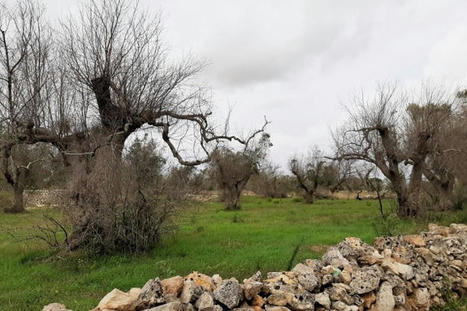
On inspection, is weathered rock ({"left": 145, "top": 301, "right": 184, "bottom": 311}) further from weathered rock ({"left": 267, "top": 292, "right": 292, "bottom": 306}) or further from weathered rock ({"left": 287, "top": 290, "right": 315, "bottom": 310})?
weathered rock ({"left": 287, "top": 290, "right": 315, "bottom": 310})

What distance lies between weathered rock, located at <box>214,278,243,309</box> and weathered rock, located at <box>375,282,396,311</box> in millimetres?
2126

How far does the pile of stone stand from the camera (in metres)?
3.99

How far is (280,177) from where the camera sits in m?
46.1

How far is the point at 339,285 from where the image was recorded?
493 cm

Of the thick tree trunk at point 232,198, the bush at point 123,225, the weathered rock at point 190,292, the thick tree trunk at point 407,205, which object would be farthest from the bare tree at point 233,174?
the weathered rock at point 190,292

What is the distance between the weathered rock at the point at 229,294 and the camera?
4.04 metres

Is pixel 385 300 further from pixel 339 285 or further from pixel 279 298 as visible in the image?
pixel 279 298

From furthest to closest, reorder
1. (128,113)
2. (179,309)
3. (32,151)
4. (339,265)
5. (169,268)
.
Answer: (32,151) < (128,113) < (169,268) < (339,265) < (179,309)

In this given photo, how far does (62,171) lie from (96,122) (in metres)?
1.55

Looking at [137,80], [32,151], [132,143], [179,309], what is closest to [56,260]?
[132,143]

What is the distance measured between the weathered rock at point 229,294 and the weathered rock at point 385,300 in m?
2.13

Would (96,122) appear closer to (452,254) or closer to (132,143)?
(132,143)

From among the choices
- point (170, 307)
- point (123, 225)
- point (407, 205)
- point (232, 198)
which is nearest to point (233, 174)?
point (232, 198)

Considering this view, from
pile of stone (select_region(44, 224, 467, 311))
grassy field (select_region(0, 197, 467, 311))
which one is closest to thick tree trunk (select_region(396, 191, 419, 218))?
grassy field (select_region(0, 197, 467, 311))
